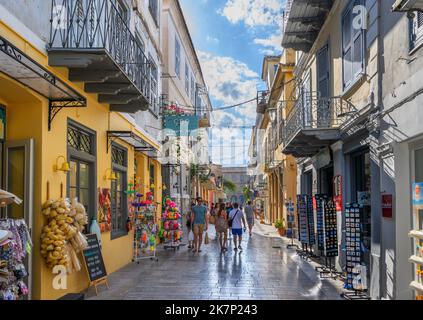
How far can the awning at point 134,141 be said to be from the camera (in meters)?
10.8

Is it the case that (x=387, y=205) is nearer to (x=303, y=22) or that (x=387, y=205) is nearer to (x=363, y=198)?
(x=363, y=198)

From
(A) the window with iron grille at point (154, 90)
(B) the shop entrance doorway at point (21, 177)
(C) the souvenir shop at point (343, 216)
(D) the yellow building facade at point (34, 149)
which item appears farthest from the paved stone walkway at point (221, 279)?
(A) the window with iron grille at point (154, 90)

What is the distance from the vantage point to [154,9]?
16875mm

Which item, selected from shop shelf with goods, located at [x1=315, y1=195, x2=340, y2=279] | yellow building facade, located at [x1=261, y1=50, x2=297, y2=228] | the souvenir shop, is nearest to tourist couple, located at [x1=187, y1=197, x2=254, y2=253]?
the souvenir shop

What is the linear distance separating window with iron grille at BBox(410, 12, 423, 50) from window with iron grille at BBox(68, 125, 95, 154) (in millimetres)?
5794

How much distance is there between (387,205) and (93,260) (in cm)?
531

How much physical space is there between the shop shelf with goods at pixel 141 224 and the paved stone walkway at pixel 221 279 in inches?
17.9

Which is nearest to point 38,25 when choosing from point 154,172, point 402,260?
point 402,260

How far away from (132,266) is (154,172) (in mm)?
5660

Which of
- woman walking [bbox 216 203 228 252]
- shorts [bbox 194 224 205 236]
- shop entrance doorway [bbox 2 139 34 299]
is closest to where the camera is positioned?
shop entrance doorway [bbox 2 139 34 299]

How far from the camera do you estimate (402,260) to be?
7082 mm

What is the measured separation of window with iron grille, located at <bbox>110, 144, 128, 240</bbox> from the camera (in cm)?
1182

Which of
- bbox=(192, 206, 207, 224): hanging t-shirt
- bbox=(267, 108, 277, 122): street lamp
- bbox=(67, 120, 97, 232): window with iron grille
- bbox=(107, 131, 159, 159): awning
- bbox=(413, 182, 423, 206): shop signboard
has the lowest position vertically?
bbox=(192, 206, 207, 224): hanging t-shirt

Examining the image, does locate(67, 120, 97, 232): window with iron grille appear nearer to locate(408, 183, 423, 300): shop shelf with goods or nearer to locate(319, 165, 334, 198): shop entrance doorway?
locate(408, 183, 423, 300): shop shelf with goods
